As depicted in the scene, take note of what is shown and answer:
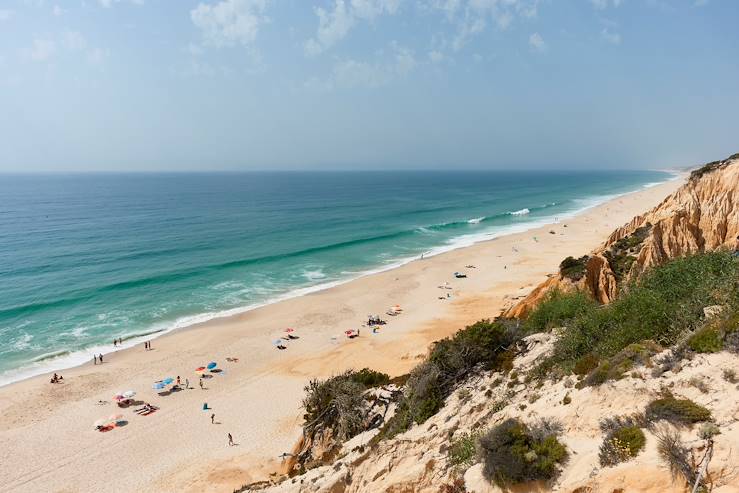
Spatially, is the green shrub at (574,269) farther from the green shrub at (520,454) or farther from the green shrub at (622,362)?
the green shrub at (520,454)

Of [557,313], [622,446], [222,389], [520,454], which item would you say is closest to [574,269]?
[557,313]

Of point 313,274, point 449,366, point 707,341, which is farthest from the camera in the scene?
point 313,274

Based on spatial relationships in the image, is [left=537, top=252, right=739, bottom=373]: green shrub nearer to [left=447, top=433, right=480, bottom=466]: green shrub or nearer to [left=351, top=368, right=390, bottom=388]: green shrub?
[left=447, top=433, right=480, bottom=466]: green shrub

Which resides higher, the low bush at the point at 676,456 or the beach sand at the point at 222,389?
the low bush at the point at 676,456

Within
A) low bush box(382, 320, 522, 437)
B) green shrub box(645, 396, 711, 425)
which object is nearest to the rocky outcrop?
green shrub box(645, 396, 711, 425)

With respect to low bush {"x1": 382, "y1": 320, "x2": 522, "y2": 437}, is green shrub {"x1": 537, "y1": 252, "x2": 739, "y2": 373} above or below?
above

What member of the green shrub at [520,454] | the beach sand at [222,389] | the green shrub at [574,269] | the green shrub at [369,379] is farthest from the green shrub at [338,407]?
the green shrub at [574,269]

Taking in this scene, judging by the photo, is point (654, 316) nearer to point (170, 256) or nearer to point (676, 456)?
point (676, 456)
